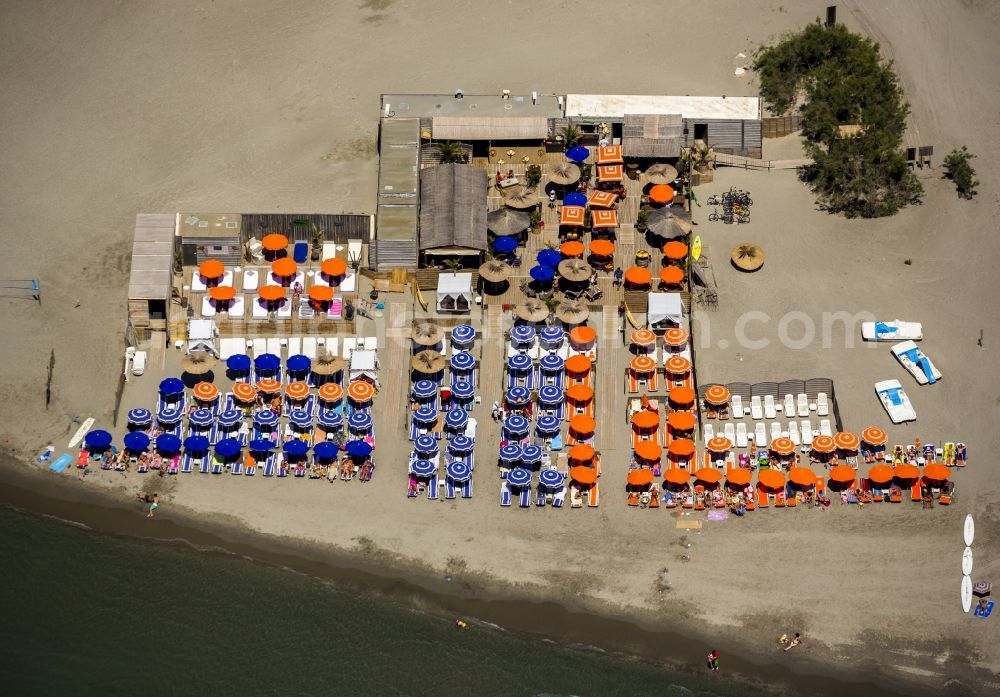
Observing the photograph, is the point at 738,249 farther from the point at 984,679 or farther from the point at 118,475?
the point at 118,475

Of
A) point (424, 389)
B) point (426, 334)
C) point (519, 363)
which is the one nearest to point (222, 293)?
point (426, 334)

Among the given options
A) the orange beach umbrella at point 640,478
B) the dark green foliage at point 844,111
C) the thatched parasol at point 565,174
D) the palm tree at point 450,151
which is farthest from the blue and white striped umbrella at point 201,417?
the dark green foliage at point 844,111

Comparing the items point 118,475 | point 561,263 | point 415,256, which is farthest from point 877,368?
point 118,475

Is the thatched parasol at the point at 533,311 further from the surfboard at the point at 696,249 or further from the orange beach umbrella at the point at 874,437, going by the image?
the orange beach umbrella at the point at 874,437

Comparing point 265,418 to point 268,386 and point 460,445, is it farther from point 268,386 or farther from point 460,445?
point 460,445

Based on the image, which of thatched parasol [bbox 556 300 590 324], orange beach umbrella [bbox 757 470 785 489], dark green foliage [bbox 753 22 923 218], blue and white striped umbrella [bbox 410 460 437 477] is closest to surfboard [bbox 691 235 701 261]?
thatched parasol [bbox 556 300 590 324]

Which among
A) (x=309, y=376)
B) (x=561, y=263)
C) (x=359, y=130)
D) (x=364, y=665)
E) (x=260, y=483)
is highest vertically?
(x=359, y=130)

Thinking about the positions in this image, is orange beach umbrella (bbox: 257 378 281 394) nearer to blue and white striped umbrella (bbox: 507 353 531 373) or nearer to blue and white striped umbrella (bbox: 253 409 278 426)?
blue and white striped umbrella (bbox: 253 409 278 426)
